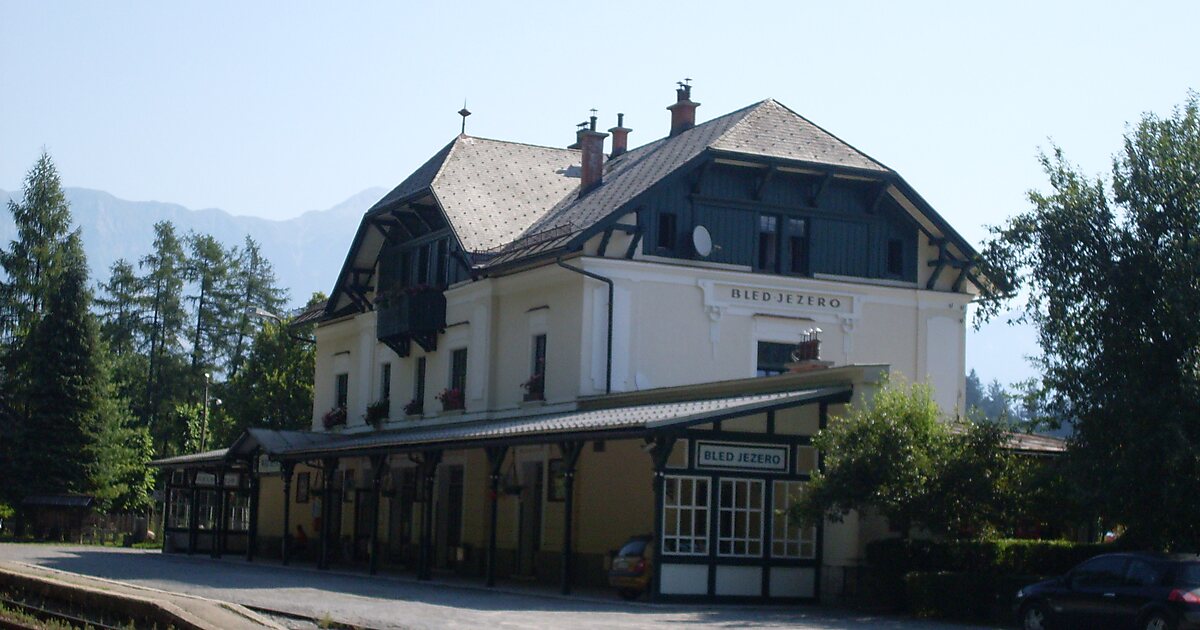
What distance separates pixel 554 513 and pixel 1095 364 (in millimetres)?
12784

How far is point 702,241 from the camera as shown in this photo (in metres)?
33.7

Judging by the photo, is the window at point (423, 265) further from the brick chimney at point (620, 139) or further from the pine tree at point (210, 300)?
the pine tree at point (210, 300)

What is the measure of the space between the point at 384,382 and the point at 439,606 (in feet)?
66.6

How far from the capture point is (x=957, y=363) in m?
36.0

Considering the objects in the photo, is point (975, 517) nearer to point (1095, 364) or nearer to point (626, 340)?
point (1095, 364)

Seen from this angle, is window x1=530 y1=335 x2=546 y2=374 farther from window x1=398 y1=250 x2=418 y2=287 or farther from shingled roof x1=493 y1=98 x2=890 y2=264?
window x1=398 y1=250 x2=418 y2=287

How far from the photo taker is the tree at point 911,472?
2409 cm

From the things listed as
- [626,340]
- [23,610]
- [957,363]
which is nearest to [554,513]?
[626,340]

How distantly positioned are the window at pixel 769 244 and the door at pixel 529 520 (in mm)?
6459

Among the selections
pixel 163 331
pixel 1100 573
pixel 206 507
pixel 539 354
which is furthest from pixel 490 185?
pixel 163 331

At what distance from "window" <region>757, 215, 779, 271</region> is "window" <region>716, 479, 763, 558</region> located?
9251mm

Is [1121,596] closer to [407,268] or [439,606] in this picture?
[439,606]

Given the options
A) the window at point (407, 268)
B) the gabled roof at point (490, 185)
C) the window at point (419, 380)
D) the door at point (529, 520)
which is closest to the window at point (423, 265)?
the window at point (407, 268)

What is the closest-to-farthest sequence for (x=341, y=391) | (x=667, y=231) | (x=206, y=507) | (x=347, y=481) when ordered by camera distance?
(x=667, y=231) → (x=347, y=481) → (x=341, y=391) → (x=206, y=507)
